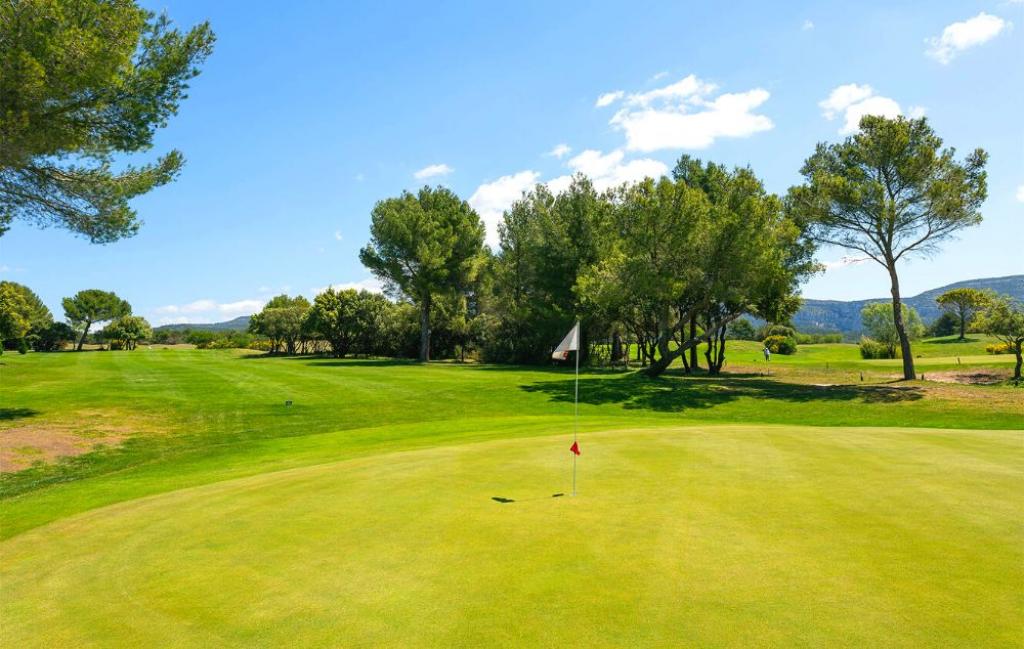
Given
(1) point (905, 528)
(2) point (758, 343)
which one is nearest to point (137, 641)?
(1) point (905, 528)

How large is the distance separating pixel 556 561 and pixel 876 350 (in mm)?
70953

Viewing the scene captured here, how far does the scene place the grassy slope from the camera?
47.0 ft

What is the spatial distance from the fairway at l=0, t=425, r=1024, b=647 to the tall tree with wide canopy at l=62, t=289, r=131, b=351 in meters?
110

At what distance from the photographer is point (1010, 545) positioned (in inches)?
221

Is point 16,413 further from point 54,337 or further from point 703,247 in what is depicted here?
point 54,337

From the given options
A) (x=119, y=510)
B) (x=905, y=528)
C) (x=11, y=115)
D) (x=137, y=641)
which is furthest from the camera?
(x=11, y=115)

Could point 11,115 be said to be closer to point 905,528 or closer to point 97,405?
point 97,405

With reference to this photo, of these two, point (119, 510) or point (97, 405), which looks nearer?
point (119, 510)

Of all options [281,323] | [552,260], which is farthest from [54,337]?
[552,260]

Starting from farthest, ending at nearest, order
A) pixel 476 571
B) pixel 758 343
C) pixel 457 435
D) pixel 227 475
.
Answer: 1. pixel 758 343
2. pixel 457 435
3. pixel 227 475
4. pixel 476 571

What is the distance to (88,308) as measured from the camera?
98.1 meters

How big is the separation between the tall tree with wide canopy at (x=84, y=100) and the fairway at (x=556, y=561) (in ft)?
47.7

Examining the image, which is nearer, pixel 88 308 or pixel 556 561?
pixel 556 561

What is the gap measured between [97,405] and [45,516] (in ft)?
56.8
